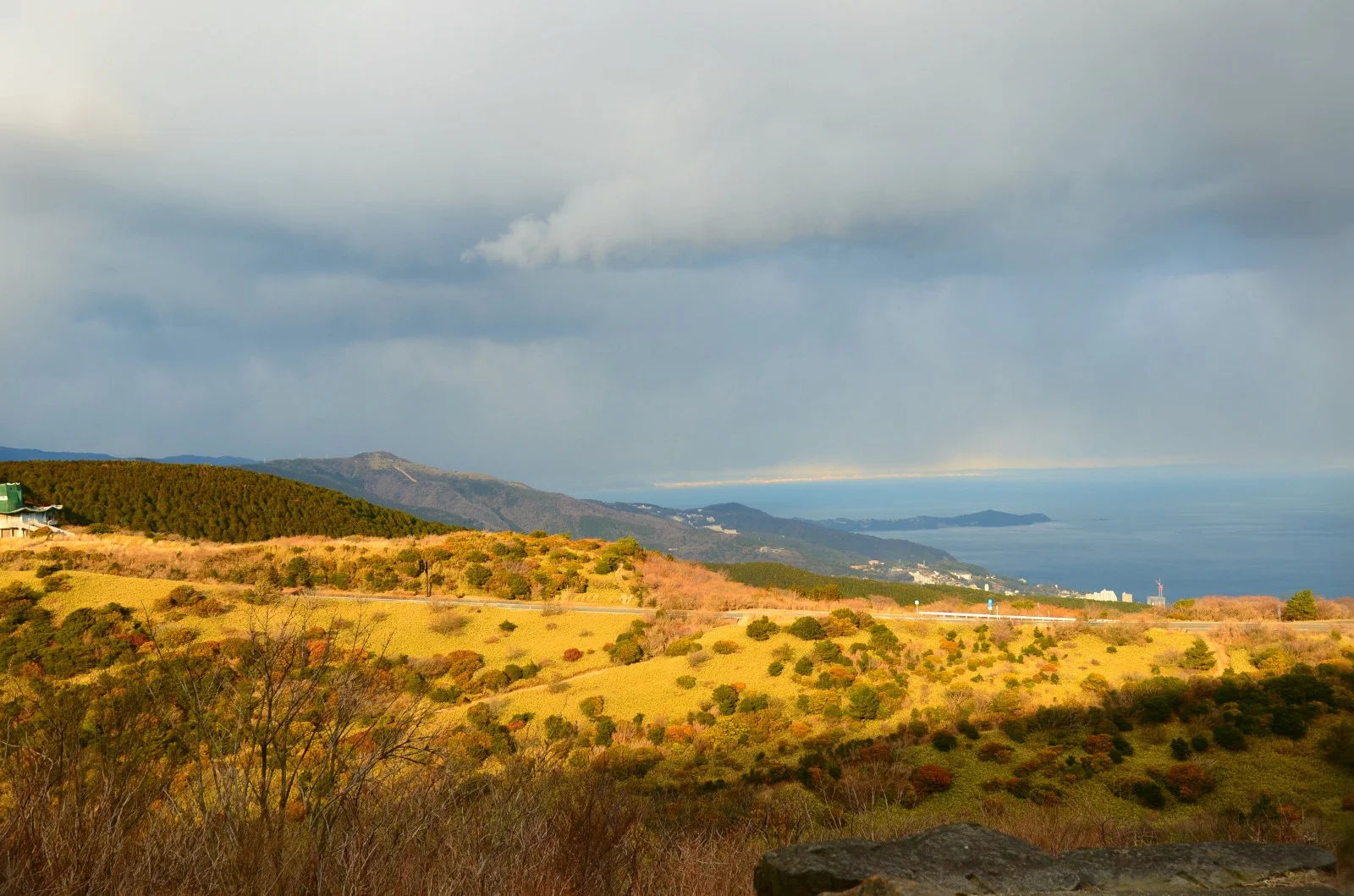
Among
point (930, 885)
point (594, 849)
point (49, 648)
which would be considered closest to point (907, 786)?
point (594, 849)

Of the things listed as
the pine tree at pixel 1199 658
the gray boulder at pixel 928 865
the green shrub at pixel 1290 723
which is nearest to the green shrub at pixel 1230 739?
the green shrub at pixel 1290 723

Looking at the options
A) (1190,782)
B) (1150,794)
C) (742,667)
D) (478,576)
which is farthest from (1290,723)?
(478,576)

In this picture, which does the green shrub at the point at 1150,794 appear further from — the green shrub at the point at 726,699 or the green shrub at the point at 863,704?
the green shrub at the point at 726,699

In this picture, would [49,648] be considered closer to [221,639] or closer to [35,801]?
[221,639]

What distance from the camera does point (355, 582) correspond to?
3625 centimetres

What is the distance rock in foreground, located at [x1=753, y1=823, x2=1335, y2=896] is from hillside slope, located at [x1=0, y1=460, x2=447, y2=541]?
5765cm

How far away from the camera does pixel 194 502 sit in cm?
5612

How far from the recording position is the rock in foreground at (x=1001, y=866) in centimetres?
382

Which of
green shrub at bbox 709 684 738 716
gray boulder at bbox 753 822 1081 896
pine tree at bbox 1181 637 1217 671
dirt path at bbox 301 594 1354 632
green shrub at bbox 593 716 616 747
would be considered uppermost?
gray boulder at bbox 753 822 1081 896

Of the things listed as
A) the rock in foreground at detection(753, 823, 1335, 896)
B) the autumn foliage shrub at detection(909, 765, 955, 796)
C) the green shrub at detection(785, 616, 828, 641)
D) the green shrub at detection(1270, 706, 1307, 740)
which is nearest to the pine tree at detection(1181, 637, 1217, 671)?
the green shrub at detection(1270, 706, 1307, 740)

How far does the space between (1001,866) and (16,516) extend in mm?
60520

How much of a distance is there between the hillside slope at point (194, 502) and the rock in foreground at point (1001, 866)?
57.7 m

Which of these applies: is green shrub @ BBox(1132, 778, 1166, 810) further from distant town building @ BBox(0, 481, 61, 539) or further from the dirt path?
distant town building @ BBox(0, 481, 61, 539)

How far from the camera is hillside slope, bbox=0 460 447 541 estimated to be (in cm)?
5272
